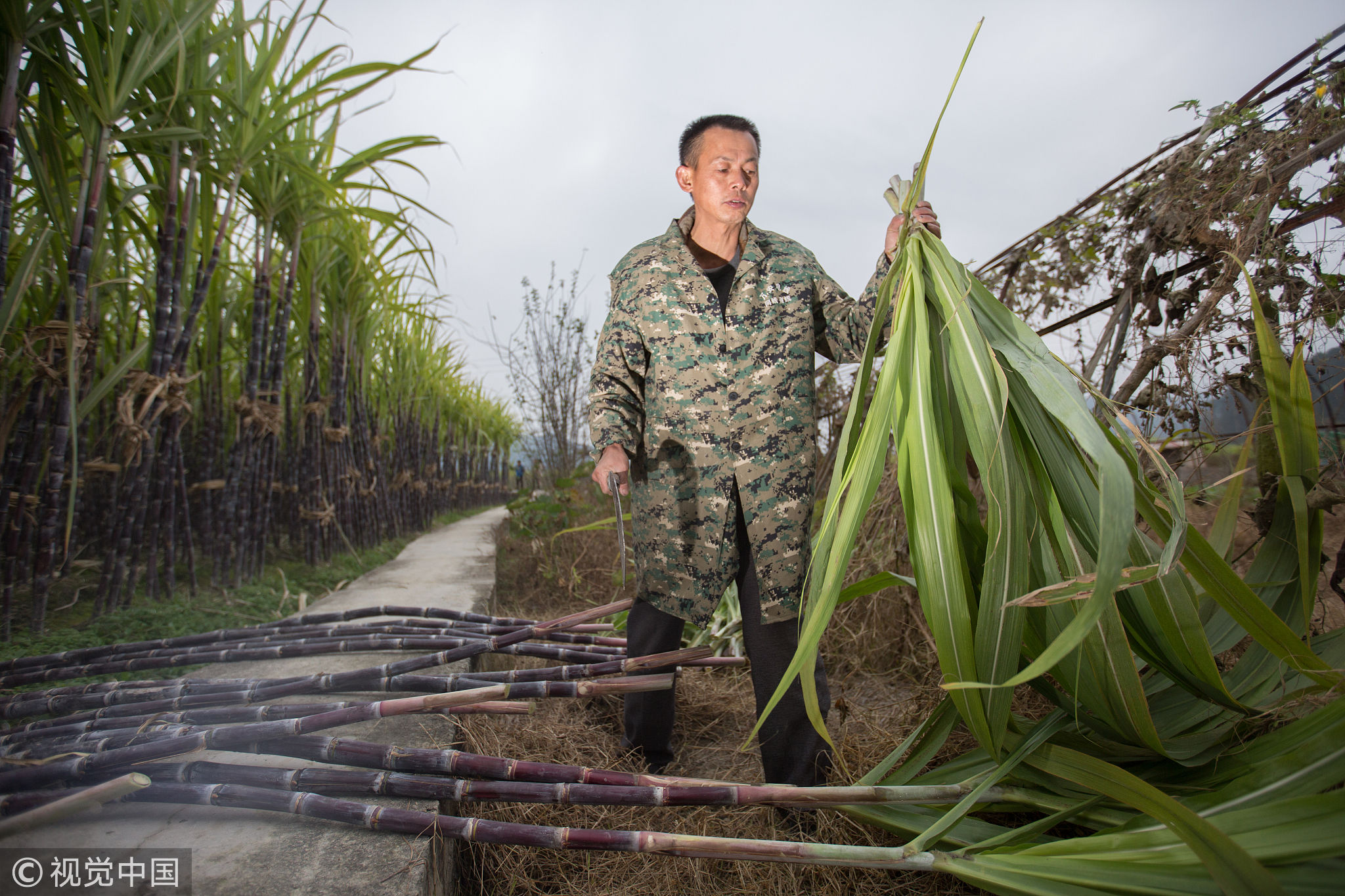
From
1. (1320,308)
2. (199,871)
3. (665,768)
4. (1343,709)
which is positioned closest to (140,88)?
(199,871)

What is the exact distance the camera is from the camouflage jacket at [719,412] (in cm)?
159

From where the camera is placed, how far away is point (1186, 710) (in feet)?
3.47

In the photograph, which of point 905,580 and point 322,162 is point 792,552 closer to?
point 905,580

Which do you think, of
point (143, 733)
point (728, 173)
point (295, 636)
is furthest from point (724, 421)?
point (295, 636)

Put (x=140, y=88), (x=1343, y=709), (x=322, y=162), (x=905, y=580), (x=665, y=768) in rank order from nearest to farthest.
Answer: (x=1343, y=709) < (x=905, y=580) < (x=665, y=768) < (x=140, y=88) < (x=322, y=162)

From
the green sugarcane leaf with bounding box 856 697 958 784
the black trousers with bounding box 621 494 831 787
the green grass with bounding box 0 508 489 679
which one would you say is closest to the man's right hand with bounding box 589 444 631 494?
the black trousers with bounding box 621 494 831 787

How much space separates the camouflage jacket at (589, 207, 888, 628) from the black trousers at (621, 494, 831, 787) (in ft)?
0.17

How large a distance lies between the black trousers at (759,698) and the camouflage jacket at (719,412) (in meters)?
0.05

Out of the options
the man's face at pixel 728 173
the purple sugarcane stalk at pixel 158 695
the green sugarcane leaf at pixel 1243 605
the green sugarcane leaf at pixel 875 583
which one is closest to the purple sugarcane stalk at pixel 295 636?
the purple sugarcane stalk at pixel 158 695

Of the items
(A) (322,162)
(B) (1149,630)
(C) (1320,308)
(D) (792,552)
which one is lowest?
(B) (1149,630)

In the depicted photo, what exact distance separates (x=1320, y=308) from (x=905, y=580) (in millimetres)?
1149

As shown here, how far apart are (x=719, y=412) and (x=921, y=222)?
0.64 metres

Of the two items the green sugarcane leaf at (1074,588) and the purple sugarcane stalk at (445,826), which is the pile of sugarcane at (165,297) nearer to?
the purple sugarcane stalk at (445,826)

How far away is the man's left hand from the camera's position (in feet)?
4.04
